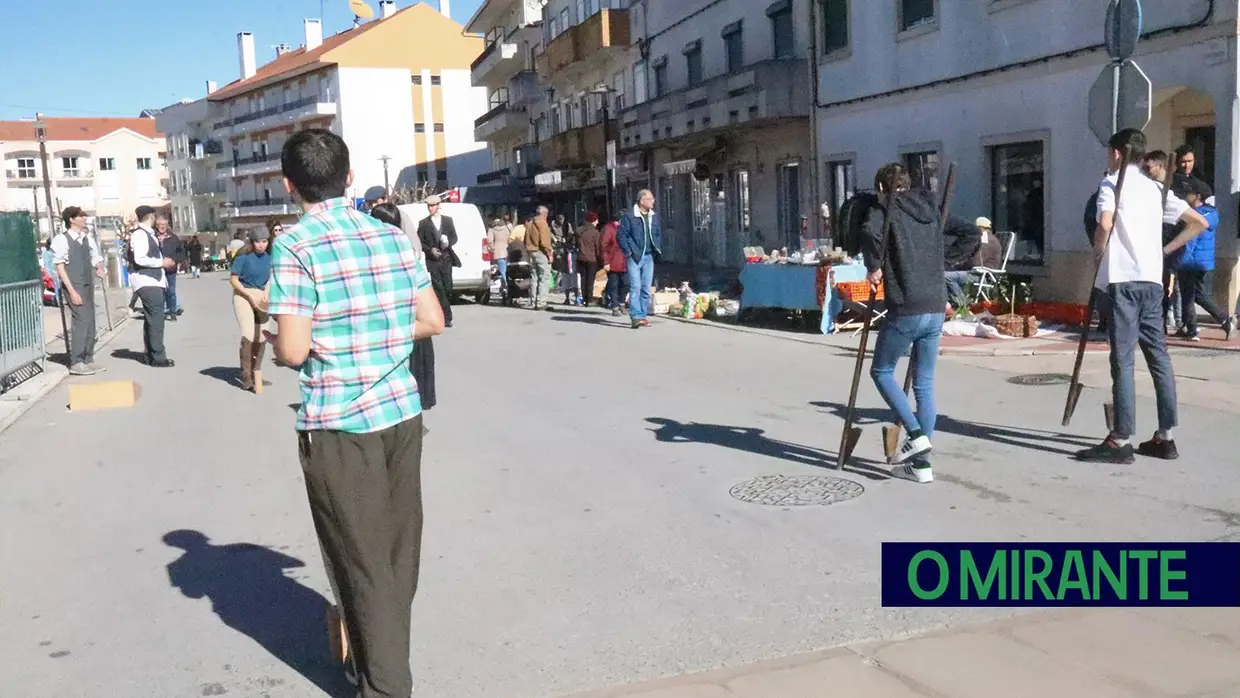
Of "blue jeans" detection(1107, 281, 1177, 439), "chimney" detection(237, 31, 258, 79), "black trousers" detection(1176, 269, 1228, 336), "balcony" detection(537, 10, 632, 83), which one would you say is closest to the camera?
"blue jeans" detection(1107, 281, 1177, 439)

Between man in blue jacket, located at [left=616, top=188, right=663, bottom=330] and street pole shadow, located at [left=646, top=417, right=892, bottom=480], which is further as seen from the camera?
man in blue jacket, located at [left=616, top=188, right=663, bottom=330]

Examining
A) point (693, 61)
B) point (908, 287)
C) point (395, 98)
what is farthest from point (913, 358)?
point (395, 98)

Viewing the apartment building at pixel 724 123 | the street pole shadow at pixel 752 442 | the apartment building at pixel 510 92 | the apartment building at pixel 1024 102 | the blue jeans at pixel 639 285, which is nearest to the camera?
the street pole shadow at pixel 752 442

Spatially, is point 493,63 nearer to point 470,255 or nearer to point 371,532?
point 470,255

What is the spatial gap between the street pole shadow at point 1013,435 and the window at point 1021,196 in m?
9.23

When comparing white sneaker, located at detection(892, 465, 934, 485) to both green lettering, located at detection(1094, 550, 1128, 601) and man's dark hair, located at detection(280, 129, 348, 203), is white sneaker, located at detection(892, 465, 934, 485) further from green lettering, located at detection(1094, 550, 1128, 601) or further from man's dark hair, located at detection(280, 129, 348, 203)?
man's dark hair, located at detection(280, 129, 348, 203)

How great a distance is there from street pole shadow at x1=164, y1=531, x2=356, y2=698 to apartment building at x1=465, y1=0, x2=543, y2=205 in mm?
42386

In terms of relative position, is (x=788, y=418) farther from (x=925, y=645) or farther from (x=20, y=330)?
(x=20, y=330)

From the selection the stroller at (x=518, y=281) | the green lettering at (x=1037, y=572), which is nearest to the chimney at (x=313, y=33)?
the stroller at (x=518, y=281)

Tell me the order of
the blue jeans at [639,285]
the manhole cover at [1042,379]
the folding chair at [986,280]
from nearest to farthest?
the manhole cover at [1042,379]
the folding chair at [986,280]
the blue jeans at [639,285]

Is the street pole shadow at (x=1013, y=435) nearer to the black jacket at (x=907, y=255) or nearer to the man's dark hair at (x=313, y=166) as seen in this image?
the black jacket at (x=907, y=255)

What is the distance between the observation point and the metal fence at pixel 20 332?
1222 cm

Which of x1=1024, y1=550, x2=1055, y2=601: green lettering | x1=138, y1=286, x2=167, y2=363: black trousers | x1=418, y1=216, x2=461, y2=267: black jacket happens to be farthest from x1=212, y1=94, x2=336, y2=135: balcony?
x1=1024, y1=550, x2=1055, y2=601: green lettering

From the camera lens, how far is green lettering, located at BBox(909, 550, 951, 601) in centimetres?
513
